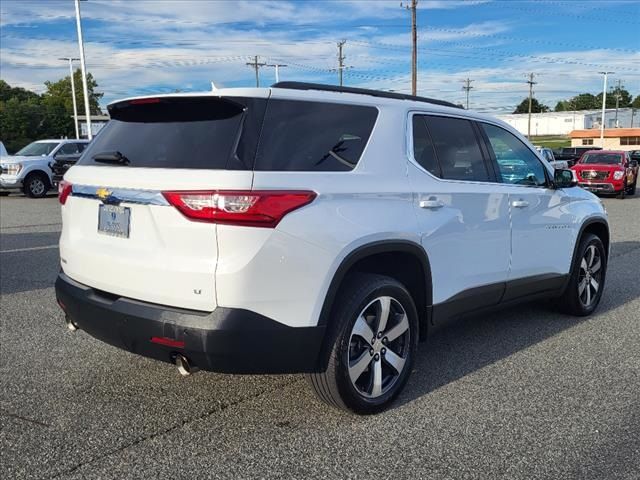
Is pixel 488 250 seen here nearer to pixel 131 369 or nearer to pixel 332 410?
pixel 332 410

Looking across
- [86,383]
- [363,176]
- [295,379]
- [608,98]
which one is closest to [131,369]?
[86,383]

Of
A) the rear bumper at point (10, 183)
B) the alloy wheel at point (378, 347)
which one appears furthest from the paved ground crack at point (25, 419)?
the rear bumper at point (10, 183)

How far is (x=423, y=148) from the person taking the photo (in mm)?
4094

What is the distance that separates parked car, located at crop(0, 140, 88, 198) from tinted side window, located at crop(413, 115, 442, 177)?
1863 cm

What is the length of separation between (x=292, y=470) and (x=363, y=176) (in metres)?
1.63

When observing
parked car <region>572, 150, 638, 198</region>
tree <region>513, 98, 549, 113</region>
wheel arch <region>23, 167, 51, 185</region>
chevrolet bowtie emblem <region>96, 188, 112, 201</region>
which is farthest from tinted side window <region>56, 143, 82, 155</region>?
tree <region>513, 98, 549, 113</region>

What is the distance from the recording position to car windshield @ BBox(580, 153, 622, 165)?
22688mm

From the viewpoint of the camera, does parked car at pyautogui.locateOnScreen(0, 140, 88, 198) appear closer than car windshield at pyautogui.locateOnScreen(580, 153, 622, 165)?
Yes

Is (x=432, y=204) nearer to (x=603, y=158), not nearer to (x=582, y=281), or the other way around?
(x=582, y=281)

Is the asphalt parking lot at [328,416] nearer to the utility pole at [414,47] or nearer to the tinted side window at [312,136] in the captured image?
the tinted side window at [312,136]

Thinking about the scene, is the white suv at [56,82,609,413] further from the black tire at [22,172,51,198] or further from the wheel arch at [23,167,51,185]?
the black tire at [22,172,51,198]

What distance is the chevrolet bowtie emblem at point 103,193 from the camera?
347 centimetres

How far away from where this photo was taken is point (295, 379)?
14.0 ft

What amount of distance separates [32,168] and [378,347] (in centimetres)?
1911
